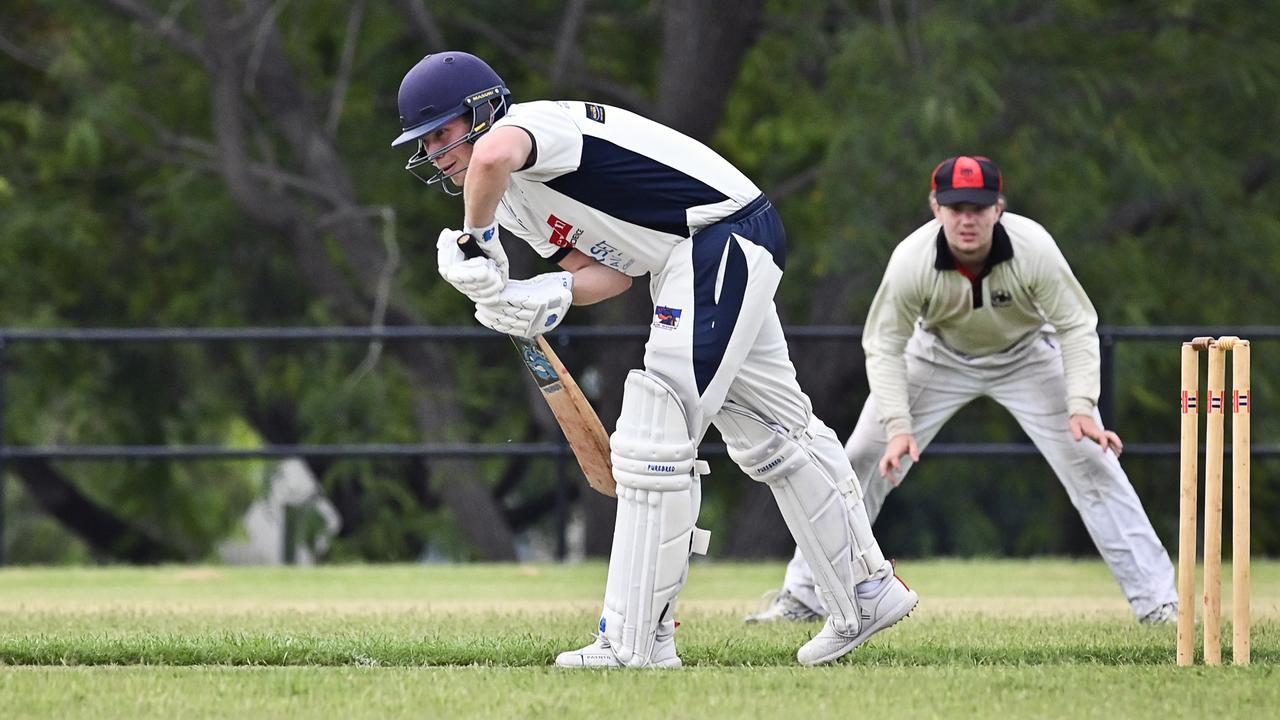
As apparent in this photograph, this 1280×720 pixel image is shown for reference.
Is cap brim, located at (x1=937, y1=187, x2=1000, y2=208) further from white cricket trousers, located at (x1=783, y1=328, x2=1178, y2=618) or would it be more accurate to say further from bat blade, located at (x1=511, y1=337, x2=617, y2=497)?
bat blade, located at (x1=511, y1=337, x2=617, y2=497)

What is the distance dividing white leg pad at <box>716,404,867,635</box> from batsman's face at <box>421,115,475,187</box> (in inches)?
43.4

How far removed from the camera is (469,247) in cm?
517

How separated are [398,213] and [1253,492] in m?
8.08

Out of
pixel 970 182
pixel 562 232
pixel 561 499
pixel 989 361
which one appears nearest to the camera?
pixel 562 232

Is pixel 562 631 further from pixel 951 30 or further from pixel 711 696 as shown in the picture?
pixel 951 30

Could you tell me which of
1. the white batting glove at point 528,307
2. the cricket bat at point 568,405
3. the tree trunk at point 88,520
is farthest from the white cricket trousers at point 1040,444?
the tree trunk at point 88,520

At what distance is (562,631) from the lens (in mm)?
6406

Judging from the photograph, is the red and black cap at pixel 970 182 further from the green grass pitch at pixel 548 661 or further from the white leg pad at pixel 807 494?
the green grass pitch at pixel 548 661

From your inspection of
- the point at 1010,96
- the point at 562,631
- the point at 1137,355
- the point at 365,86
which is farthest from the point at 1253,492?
the point at 562,631

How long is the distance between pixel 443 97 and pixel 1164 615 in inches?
132

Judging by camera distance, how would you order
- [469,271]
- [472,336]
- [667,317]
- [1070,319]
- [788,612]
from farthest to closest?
[472,336] < [788,612] < [1070,319] < [667,317] < [469,271]

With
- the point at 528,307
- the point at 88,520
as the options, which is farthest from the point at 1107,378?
Answer: the point at 88,520

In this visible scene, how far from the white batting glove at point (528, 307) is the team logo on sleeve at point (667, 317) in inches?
10.7

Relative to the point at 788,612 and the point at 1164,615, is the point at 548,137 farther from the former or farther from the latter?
the point at 1164,615
